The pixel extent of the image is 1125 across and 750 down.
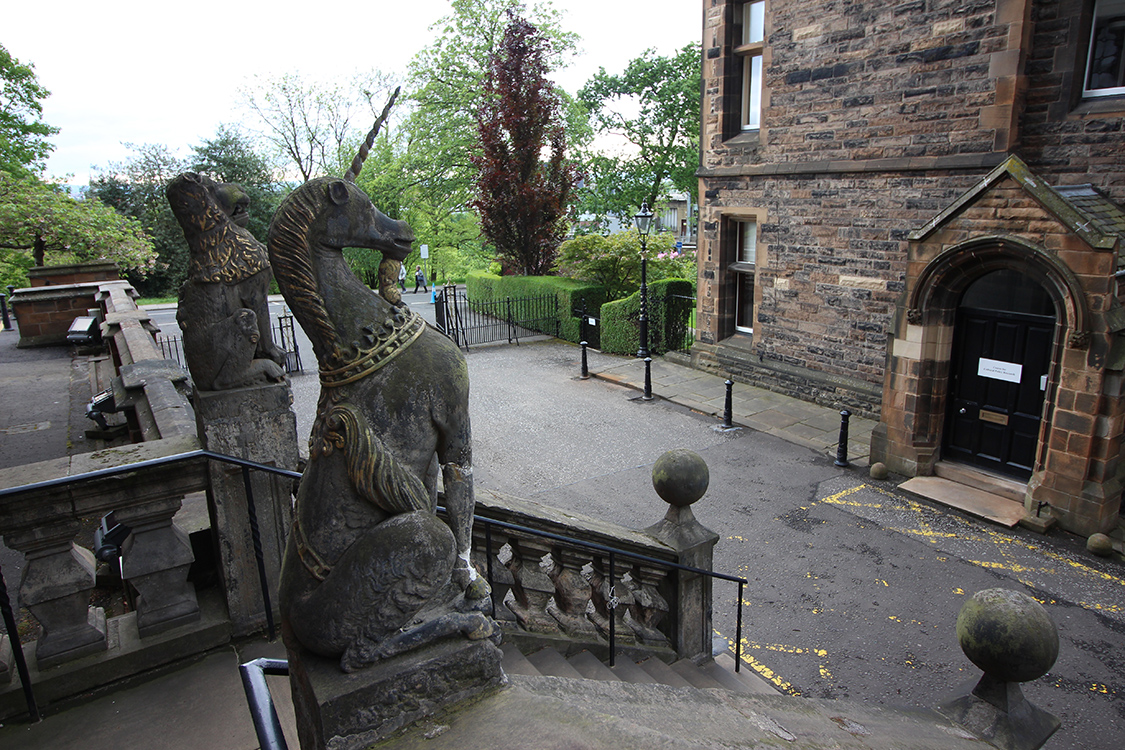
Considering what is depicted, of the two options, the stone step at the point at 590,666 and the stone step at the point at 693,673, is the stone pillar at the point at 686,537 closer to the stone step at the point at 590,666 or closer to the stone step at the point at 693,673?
the stone step at the point at 693,673

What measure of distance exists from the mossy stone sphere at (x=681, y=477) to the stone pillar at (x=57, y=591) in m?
3.50

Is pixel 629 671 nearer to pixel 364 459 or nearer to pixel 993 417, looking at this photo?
pixel 364 459

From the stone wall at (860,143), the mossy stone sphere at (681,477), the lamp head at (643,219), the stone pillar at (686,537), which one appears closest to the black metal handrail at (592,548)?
the stone pillar at (686,537)

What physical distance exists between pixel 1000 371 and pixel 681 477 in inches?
280

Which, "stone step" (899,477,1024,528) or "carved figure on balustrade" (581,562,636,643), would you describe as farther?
"stone step" (899,477,1024,528)

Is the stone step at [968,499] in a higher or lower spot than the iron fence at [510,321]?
lower

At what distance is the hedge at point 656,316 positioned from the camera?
1808 centimetres

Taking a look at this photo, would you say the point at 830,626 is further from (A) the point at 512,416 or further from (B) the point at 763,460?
(A) the point at 512,416

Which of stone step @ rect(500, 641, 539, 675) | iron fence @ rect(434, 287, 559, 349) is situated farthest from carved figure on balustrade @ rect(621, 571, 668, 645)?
iron fence @ rect(434, 287, 559, 349)

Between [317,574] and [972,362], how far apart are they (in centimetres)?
1039

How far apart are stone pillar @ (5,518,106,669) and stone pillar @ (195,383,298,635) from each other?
618 mm

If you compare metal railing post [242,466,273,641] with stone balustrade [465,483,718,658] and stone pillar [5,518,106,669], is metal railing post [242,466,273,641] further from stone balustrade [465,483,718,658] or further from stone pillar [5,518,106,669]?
stone balustrade [465,483,718,658]

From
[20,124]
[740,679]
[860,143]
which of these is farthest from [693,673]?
[20,124]

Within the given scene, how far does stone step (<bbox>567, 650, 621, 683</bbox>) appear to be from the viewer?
14.2 feet
